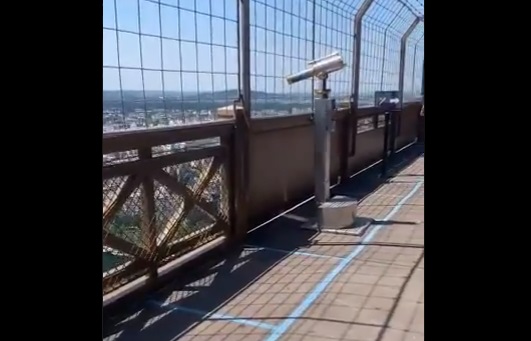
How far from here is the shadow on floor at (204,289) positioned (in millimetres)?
2727

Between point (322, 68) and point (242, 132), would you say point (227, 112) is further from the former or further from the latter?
point (322, 68)

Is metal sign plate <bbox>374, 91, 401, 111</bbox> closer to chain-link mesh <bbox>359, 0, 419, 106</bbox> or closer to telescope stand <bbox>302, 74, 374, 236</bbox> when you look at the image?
chain-link mesh <bbox>359, 0, 419, 106</bbox>

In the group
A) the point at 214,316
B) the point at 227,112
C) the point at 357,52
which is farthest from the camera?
the point at 357,52

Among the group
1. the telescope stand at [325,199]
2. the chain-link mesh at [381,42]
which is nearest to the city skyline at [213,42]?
the chain-link mesh at [381,42]

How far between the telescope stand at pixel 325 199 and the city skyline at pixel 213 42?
0.49 meters

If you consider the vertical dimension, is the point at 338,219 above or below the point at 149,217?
below

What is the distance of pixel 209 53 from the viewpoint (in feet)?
12.1

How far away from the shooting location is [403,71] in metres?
10.3

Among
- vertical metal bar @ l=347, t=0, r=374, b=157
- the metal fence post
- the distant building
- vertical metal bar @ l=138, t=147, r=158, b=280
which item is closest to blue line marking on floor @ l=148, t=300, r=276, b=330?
vertical metal bar @ l=138, t=147, r=158, b=280

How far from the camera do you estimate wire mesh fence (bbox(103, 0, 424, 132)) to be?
9.13 feet

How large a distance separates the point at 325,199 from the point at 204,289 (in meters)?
1.95

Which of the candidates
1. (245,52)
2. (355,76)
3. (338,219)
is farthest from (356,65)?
(245,52)
